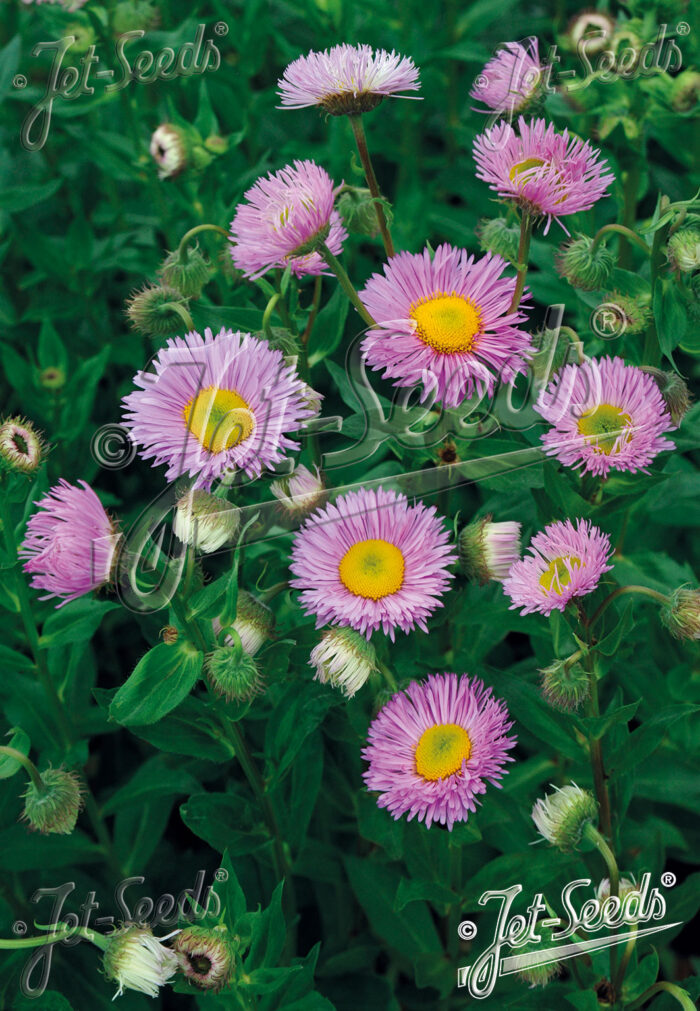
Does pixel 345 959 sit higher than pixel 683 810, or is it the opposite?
pixel 683 810

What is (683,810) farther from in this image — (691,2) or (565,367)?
(691,2)

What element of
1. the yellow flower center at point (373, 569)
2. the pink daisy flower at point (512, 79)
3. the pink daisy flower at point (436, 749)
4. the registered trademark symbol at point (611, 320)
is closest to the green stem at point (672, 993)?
the pink daisy flower at point (436, 749)

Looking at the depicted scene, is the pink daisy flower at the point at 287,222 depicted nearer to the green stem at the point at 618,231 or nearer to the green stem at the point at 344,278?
the green stem at the point at 344,278

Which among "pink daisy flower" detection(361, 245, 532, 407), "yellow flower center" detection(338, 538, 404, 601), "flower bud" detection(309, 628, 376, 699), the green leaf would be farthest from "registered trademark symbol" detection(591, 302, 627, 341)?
the green leaf

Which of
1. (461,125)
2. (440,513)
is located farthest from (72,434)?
(461,125)

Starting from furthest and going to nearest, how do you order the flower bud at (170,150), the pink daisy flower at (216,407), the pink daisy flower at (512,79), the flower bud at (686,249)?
the flower bud at (170,150) < the pink daisy flower at (512,79) < the flower bud at (686,249) < the pink daisy flower at (216,407)
